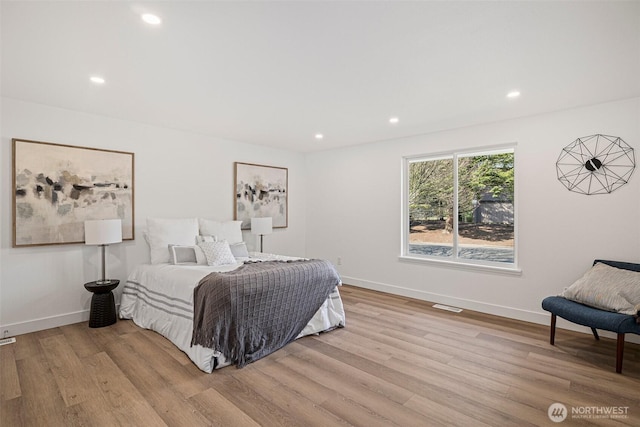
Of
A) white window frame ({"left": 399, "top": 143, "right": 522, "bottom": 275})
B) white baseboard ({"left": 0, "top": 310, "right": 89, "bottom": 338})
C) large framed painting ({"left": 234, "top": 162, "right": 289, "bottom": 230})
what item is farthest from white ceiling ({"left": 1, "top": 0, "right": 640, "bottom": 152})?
white baseboard ({"left": 0, "top": 310, "right": 89, "bottom": 338})

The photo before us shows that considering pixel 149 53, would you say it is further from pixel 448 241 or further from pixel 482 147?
pixel 448 241

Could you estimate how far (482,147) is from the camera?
4027 mm

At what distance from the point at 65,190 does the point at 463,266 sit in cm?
483

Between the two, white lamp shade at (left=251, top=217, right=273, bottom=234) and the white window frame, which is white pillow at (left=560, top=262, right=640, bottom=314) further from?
white lamp shade at (left=251, top=217, right=273, bottom=234)

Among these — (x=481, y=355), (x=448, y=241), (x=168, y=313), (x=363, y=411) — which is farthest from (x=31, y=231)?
(x=448, y=241)

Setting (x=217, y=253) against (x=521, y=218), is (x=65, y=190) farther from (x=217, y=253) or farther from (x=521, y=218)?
(x=521, y=218)

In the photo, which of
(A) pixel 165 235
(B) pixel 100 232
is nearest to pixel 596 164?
(A) pixel 165 235

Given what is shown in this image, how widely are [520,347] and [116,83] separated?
4.39m

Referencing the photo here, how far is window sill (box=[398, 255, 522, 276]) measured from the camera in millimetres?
3773

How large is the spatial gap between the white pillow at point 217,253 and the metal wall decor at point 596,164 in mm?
3825

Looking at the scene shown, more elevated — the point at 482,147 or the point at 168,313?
the point at 482,147

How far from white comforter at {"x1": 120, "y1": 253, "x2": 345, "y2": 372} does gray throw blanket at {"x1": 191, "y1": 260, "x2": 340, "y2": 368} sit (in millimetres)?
109

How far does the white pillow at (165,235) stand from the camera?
377 centimetres

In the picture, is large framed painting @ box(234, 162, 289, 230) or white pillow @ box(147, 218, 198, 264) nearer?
white pillow @ box(147, 218, 198, 264)
